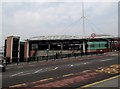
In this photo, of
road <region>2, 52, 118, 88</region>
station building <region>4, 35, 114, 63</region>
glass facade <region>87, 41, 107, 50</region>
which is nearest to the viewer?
road <region>2, 52, 118, 88</region>

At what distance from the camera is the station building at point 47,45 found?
53000mm

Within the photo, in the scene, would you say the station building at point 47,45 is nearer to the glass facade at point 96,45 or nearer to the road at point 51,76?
the glass facade at point 96,45

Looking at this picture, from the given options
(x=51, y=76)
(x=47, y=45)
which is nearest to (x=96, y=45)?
(x=47, y=45)

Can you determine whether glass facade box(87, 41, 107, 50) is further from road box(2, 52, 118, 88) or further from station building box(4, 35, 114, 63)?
road box(2, 52, 118, 88)

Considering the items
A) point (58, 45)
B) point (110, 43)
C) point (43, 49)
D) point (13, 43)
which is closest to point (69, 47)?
point (58, 45)

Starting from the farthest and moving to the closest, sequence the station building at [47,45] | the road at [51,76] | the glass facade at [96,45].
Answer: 1. the glass facade at [96,45]
2. the station building at [47,45]
3. the road at [51,76]

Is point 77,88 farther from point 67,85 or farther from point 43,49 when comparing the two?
point 43,49

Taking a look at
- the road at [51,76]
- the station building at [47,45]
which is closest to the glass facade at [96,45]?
the station building at [47,45]

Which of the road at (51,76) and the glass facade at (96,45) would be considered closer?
the road at (51,76)

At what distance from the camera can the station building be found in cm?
5300

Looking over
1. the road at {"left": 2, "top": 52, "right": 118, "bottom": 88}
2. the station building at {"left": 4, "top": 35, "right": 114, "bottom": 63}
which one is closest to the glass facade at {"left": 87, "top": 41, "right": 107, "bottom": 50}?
the station building at {"left": 4, "top": 35, "right": 114, "bottom": 63}

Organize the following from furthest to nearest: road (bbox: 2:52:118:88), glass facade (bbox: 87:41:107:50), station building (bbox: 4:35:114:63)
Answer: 1. glass facade (bbox: 87:41:107:50)
2. station building (bbox: 4:35:114:63)
3. road (bbox: 2:52:118:88)

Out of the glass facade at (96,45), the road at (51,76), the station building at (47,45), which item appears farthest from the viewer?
the glass facade at (96,45)

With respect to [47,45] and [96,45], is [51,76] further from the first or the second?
[96,45]
